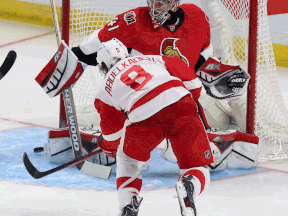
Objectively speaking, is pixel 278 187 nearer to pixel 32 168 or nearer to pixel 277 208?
pixel 277 208

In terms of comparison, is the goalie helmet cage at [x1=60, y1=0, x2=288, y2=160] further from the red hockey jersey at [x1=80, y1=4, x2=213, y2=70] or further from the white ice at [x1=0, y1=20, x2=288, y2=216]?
the red hockey jersey at [x1=80, y1=4, x2=213, y2=70]

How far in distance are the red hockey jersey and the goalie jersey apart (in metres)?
0.43

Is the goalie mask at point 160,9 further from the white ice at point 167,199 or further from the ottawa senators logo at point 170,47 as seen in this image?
the white ice at point 167,199

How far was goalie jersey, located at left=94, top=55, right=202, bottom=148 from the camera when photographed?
2.12 metres

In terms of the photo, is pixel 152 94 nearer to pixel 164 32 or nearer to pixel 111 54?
pixel 111 54

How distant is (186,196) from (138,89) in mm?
420

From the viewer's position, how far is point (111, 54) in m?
2.30

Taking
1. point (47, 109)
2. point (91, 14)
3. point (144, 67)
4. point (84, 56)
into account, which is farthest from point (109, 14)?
point (144, 67)

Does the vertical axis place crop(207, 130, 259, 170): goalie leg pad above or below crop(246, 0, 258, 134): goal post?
below

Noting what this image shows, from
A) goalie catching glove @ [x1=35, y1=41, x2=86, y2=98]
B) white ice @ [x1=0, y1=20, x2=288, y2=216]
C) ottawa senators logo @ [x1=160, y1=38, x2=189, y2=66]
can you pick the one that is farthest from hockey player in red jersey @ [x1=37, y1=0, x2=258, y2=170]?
white ice @ [x1=0, y1=20, x2=288, y2=216]

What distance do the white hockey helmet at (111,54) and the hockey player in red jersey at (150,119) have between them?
26 millimetres

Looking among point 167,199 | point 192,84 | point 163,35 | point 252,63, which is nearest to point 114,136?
point 192,84

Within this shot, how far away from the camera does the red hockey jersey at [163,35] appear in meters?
2.71

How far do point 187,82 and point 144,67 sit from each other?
22 cm
